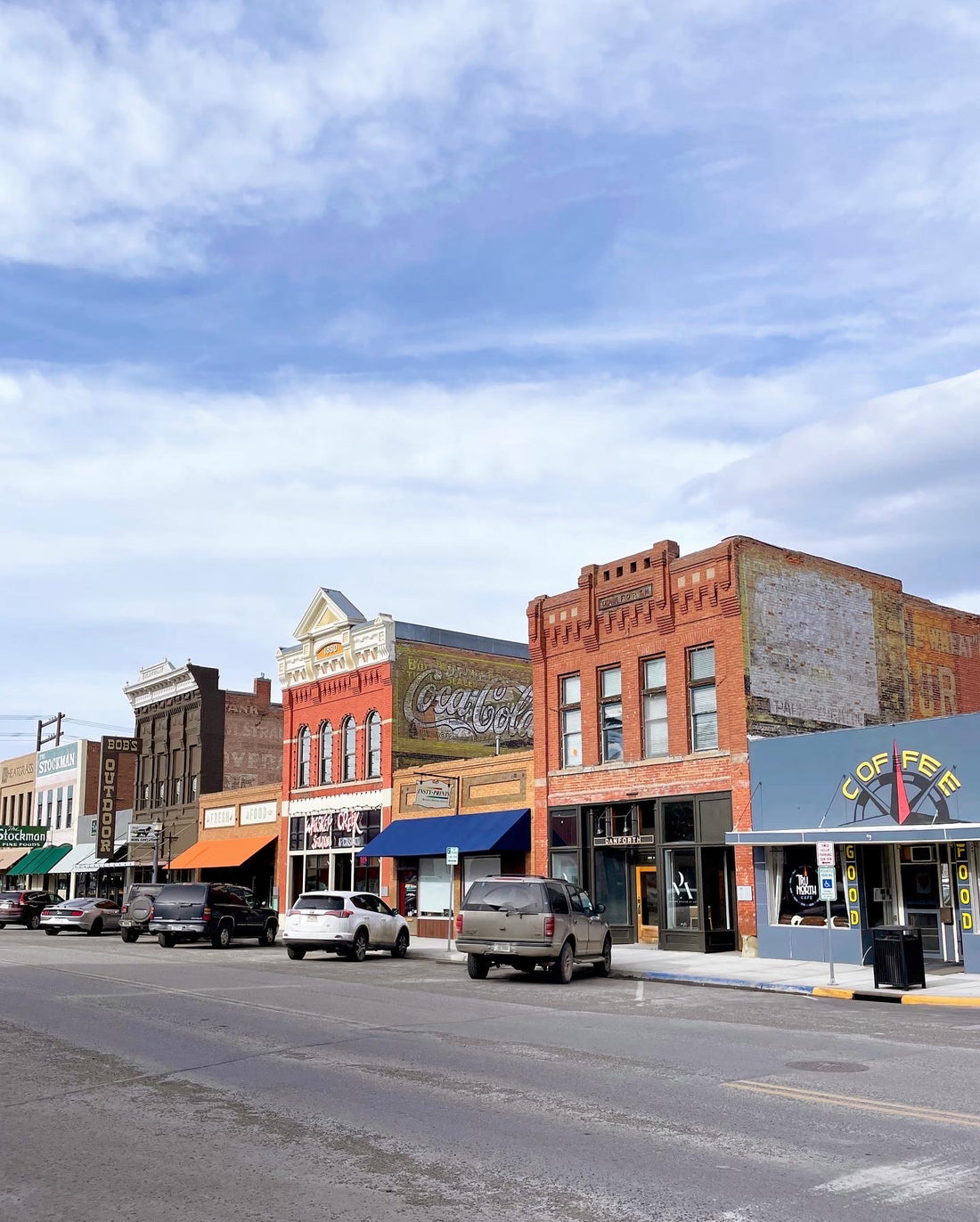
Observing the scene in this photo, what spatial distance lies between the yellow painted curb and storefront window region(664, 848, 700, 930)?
942 cm

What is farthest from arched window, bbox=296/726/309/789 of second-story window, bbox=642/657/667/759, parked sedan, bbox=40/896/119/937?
second-story window, bbox=642/657/667/759

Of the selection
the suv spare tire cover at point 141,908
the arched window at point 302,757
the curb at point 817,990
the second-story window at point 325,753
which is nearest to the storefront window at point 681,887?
the curb at point 817,990

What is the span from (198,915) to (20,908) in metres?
18.3

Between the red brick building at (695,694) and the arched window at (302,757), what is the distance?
14.3 m

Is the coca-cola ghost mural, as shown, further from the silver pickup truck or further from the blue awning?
the silver pickup truck

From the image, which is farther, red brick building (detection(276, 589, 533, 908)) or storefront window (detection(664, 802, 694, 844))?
red brick building (detection(276, 589, 533, 908))

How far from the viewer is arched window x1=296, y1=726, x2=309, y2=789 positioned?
44531 mm

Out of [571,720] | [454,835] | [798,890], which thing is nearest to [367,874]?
[454,835]

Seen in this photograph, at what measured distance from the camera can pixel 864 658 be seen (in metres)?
30.1

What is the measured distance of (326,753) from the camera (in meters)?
43.5

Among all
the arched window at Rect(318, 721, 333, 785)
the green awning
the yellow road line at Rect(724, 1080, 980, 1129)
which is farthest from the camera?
the green awning

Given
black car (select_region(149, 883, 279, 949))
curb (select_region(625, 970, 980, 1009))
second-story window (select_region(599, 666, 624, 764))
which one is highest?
second-story window (select_region(599, 666, 624, 764))

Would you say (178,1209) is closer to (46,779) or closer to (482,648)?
(482,648)

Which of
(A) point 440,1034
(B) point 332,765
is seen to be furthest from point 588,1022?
(B) point 332,765
